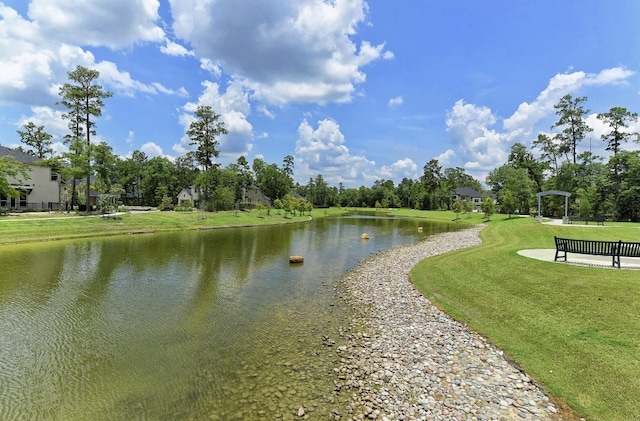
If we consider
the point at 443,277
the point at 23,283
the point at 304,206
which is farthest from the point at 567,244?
the point at 304,206

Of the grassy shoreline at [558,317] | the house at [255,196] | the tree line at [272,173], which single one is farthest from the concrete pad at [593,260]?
the house at [255,196]

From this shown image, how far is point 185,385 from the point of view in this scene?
22.1 feet

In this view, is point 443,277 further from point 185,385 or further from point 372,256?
point 185,385

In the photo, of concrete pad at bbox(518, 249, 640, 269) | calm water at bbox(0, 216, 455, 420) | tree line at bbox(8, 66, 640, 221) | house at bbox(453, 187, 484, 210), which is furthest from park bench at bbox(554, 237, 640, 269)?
house at bbox(453, 187, 484, 210)

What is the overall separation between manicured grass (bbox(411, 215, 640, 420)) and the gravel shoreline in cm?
55

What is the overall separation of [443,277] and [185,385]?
11.7m

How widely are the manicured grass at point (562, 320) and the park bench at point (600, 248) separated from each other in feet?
4.65

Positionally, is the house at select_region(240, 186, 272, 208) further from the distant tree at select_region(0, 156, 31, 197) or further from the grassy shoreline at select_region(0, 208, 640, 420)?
the grassy shoreline at select_region(0, 208, 640, 420)

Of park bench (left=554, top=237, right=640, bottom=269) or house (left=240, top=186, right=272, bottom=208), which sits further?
house (left=240, top=186, right=272, bottom=208)

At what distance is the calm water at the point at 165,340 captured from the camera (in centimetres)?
618

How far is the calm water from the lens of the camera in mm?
6176

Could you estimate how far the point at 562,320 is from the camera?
328 inches

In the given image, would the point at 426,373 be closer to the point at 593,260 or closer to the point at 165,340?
the point at 165,340

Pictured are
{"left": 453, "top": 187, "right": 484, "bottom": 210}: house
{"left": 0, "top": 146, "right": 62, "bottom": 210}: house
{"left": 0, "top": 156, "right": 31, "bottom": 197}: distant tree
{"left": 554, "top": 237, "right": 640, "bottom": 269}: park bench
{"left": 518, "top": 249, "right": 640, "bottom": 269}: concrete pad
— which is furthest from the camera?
{"left": 453, "top": 187, "right": 484, "bottom": 210}: house
